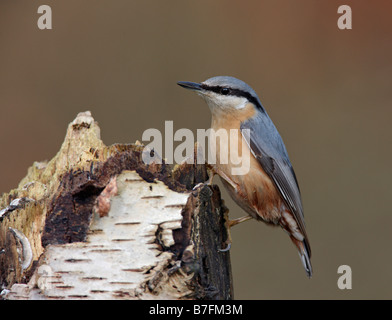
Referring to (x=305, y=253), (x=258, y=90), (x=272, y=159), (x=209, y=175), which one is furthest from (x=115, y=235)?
(x=258, y=90)

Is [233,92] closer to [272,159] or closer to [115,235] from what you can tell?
[272,159]

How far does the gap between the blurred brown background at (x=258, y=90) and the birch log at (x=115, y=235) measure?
2195 mm

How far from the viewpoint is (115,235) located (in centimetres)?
207

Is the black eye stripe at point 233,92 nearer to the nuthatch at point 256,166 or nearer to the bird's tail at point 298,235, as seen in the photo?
the nuthatch at point 256,166

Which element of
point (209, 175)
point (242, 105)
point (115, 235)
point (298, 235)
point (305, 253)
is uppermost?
point (242, 105)

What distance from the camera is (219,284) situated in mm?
2205

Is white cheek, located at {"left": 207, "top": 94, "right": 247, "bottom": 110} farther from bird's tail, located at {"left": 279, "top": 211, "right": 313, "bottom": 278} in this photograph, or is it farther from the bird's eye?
bird's tail, located at {"left": 279, "top": 211, "right": 313, "bottom": 278}

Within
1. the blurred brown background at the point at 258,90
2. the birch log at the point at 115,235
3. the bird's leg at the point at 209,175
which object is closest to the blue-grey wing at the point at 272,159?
the bird's leg at the point at 209,175

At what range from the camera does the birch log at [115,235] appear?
6.59 ft

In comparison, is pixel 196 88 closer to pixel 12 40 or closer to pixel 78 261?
pixel 78 261

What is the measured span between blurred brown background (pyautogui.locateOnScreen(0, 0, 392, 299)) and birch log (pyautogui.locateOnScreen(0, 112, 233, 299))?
2195 mm

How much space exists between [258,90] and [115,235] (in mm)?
3160

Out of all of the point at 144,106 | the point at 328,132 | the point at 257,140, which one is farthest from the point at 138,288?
the point at 328,132
